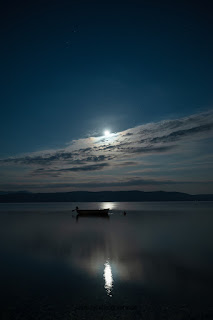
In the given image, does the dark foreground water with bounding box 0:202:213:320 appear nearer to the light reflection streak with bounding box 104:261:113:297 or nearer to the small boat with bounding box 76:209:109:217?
the light reflection streak with bounding box 104:261:113:297

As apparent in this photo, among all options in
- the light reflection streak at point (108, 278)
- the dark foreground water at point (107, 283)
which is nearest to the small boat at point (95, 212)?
the dark foreground water at point (107, 283)

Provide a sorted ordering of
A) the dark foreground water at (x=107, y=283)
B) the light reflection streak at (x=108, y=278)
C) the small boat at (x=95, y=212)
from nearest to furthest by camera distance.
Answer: the dark foreground water at (x=107, y=283) < the light reflection streak at (x=108, y=278) < the small boat at (x=95, y=212)

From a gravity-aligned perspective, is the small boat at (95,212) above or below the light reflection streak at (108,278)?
above

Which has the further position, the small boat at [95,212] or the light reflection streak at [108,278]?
the small boat at [95,212]

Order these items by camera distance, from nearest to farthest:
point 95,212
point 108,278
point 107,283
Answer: point 107,283 < point 108,278 < point 95,212

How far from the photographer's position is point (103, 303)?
17.2 meters

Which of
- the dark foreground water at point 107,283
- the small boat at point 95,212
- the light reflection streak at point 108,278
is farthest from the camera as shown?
the small boat at point 95,212

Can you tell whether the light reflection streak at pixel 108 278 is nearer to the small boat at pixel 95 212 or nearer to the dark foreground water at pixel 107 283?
the dark foreground water at pixel 107 283

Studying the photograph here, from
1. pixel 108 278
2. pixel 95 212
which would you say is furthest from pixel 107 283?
pixel 95 212

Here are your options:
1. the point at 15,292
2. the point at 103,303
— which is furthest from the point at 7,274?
the point at 103,303

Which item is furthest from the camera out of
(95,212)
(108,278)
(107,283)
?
(95,212)

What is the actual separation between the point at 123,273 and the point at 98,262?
595cm

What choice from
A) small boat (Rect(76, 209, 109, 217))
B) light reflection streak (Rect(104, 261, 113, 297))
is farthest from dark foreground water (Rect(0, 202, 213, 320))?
small boat (Rect(76, 209, 109, 217))

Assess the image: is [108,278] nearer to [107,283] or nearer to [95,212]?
[107,283]
